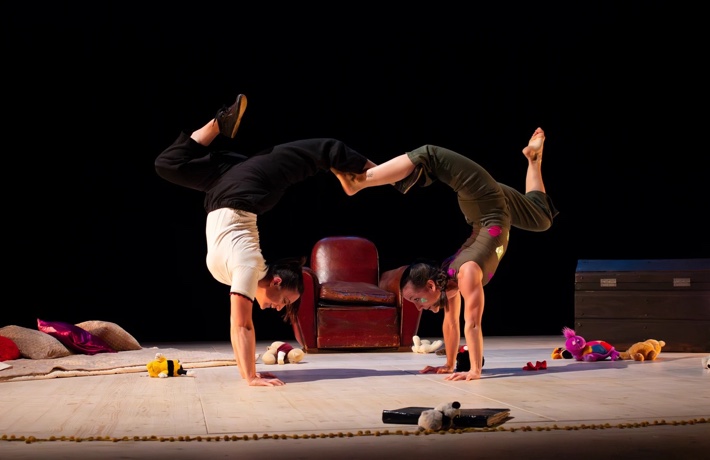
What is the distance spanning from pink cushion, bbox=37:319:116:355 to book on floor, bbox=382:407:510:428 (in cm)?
369

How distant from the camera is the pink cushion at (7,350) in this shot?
5367 millimetres

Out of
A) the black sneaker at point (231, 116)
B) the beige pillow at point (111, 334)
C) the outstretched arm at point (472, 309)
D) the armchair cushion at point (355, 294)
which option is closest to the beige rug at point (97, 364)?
the beige pillow at point (111, 334)

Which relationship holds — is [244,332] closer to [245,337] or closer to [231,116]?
[245,337]

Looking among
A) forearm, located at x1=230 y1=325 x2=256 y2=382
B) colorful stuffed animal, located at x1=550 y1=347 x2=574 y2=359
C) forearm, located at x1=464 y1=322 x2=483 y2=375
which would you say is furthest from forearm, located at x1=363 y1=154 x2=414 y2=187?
colorful stuffed animal, located at x1=550 y1=347 x2=574 y2=359

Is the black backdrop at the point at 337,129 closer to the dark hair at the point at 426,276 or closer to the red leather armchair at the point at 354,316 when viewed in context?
the red leather armchair at the point at 354,316

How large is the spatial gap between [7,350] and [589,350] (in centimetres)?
377

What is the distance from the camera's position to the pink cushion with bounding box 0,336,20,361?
537cm

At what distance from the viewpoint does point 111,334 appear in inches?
246

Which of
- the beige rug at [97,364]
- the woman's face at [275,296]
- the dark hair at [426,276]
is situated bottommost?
the beige rug at [97,364]

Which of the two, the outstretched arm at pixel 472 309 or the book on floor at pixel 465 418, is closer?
the book on floor at pixel 465 418

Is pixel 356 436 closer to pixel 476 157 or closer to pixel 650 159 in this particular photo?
pixel 476 157

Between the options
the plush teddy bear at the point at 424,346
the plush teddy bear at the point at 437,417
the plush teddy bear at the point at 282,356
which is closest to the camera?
the plush teddy bear at the point at 437,417

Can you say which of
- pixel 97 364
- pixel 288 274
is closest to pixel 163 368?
pixel 97 364

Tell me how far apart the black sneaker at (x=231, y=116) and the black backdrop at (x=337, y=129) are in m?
3.29
